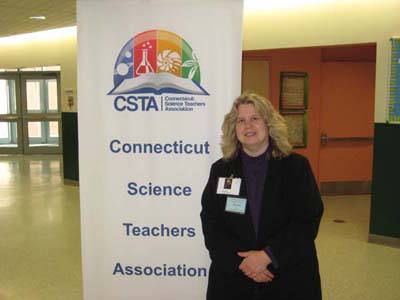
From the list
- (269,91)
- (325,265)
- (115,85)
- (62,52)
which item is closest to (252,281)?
(115,85)

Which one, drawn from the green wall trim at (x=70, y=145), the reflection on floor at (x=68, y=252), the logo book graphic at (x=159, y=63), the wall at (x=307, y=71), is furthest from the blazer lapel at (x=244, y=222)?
the green wall trim at (x=70, y=145)

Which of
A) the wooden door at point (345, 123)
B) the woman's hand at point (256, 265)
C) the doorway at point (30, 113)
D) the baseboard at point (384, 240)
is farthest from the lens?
the doorway at point (30, 113)

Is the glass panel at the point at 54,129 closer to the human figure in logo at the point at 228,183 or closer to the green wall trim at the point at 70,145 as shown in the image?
the green wall trim at the point at 70,145

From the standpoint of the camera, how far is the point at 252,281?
7.60 ft

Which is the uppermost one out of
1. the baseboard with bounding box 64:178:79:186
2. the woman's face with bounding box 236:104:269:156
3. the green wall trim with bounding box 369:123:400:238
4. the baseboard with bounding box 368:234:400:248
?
the woman's face with bounding box 236:104:269:156

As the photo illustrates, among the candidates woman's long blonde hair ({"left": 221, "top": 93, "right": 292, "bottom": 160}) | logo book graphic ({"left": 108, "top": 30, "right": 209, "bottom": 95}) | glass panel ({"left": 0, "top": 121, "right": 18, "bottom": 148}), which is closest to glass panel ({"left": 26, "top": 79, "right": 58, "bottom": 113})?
glass panel ({"left": 0, "top": 121, "right": 18, "bottom": 148})

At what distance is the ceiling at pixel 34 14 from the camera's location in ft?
22.7

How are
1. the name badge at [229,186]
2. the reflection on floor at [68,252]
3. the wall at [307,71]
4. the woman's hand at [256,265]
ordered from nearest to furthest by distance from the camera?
the woman's hand at [256,265]
the name badge at [229,186]
the reflection on floor at [68,252]
the wall at [307,71]

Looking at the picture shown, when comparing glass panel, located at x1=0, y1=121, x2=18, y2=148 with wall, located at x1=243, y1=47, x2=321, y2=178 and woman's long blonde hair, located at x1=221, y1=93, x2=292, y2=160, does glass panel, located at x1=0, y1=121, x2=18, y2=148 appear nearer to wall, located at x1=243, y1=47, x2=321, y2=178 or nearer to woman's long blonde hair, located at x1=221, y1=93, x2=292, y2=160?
wall, located at x1=243, y1=47, x2=321, y2=178

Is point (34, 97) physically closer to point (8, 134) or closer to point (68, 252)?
point (8, 134)

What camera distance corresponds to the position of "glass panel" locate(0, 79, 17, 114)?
13.8 meters

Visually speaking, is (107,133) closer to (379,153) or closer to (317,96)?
(379,153)

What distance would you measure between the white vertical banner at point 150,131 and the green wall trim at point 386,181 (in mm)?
3111

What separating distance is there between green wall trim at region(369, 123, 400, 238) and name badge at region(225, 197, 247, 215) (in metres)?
3.62
